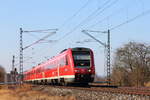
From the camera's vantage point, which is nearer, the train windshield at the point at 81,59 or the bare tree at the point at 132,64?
the train windshield at the point at 81,59

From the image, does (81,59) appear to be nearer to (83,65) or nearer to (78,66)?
(83,65)

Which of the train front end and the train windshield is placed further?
the train windshield

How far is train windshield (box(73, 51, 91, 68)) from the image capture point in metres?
29.8

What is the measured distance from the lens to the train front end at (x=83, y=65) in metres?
29.3

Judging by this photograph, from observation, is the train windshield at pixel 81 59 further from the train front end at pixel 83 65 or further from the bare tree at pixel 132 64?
the bare tree at pixel 132 64

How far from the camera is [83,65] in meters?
29.8

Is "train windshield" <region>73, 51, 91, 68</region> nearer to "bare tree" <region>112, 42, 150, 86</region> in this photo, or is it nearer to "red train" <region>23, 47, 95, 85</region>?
"red train" <region>23, 47, 95, 85</region>

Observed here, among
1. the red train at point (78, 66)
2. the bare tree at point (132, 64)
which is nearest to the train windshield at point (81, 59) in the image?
the red train at point (78, 66)

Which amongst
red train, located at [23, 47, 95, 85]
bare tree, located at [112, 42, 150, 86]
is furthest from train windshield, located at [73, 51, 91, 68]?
bare tree, located at [112, 42, 150, 86]

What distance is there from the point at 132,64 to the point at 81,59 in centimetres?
1782

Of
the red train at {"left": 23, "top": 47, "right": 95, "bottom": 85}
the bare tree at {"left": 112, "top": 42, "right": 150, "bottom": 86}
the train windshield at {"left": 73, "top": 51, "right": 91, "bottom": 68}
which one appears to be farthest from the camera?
the bare tree at {"left": 112, "top": 42, "right": 150, "bottom": 86}

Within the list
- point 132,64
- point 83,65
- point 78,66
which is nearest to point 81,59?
point 83,65

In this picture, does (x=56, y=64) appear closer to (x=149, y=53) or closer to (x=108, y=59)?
(x=108, y=59)

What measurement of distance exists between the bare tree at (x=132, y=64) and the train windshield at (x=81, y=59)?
14.9 m
